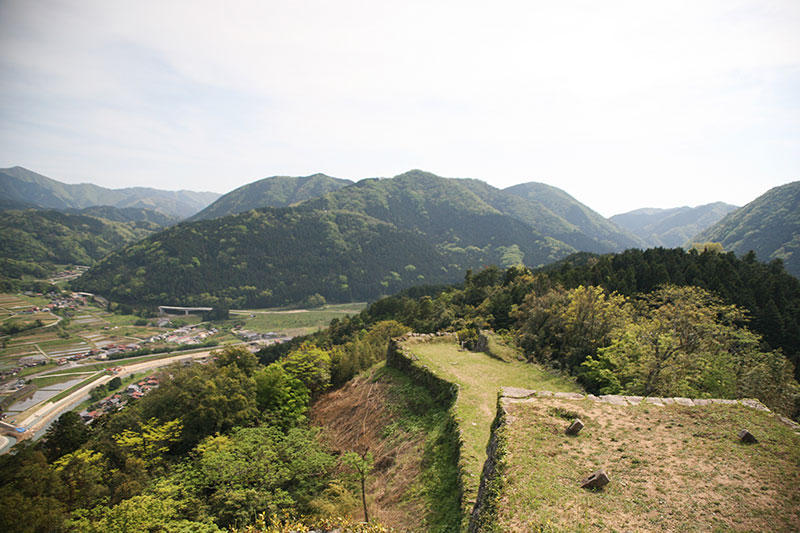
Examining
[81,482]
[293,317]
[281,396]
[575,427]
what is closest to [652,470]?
[575,427]

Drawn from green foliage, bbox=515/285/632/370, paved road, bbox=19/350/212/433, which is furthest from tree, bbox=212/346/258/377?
paved road, bbox=19/350/212/433

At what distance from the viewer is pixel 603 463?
805 centimetres

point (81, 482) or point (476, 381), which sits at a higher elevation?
point (476, 381)

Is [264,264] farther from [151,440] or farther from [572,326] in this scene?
[572,326]

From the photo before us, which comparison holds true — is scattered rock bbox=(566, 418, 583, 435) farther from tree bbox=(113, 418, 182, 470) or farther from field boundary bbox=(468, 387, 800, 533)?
tree bbox=(113, 418, 182, 470)

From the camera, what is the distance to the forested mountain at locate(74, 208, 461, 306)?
144125 millimetres

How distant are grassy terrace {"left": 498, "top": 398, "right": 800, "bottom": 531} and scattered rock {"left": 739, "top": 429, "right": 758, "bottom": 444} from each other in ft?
0.51

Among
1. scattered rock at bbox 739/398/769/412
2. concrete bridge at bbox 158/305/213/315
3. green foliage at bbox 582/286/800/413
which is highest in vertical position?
scattered rock at bbox 739/398/769/412

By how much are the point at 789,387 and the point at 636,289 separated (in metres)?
15.9

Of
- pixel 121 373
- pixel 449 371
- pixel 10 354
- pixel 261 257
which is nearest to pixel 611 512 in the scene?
pixel 449 371

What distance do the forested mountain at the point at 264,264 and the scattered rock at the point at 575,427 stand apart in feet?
492

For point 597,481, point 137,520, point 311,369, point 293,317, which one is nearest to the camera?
point 597,481

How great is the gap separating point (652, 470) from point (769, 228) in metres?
195

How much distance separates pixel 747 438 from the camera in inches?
327
